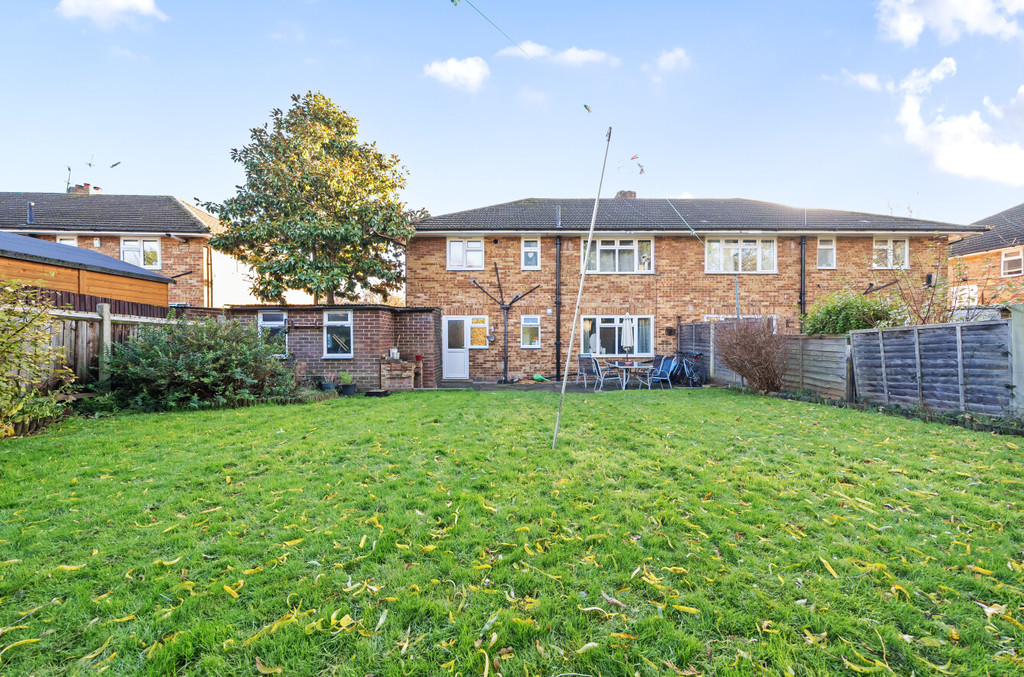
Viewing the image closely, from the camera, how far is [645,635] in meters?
1.82

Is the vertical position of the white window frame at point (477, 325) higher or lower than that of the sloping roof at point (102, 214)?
lower

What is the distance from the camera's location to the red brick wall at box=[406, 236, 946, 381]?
1492cm

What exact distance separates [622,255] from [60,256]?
49.9 ft

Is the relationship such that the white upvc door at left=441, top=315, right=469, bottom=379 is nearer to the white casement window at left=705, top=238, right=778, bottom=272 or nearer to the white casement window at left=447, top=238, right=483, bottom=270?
the white casement window at left=447, top=238, right=483, bottom=270

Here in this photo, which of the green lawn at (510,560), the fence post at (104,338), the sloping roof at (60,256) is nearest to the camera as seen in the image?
the green lawn at (510,560)

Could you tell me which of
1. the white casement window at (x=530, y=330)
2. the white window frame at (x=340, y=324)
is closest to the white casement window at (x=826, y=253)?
the white casement window at (x=530, y=330)

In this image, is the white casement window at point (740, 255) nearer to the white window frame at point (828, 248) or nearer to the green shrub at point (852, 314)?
the white window frame at point (828, 248)

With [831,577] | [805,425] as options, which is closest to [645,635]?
[831,577]

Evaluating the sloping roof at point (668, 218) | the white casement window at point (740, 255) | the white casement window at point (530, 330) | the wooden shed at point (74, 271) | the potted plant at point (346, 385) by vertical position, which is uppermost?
the sloping roof at point (668, 218)

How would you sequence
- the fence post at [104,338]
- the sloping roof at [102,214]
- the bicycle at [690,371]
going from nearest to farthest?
the fence post at [104,338] < the bicycle at [690,371] < the sloping roof at [102,214]

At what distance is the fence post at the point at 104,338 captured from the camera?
294 inches

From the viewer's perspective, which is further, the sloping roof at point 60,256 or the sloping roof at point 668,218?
the sloping roof at point 668,218

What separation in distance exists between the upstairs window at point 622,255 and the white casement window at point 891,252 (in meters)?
7.85

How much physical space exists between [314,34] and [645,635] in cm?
920
